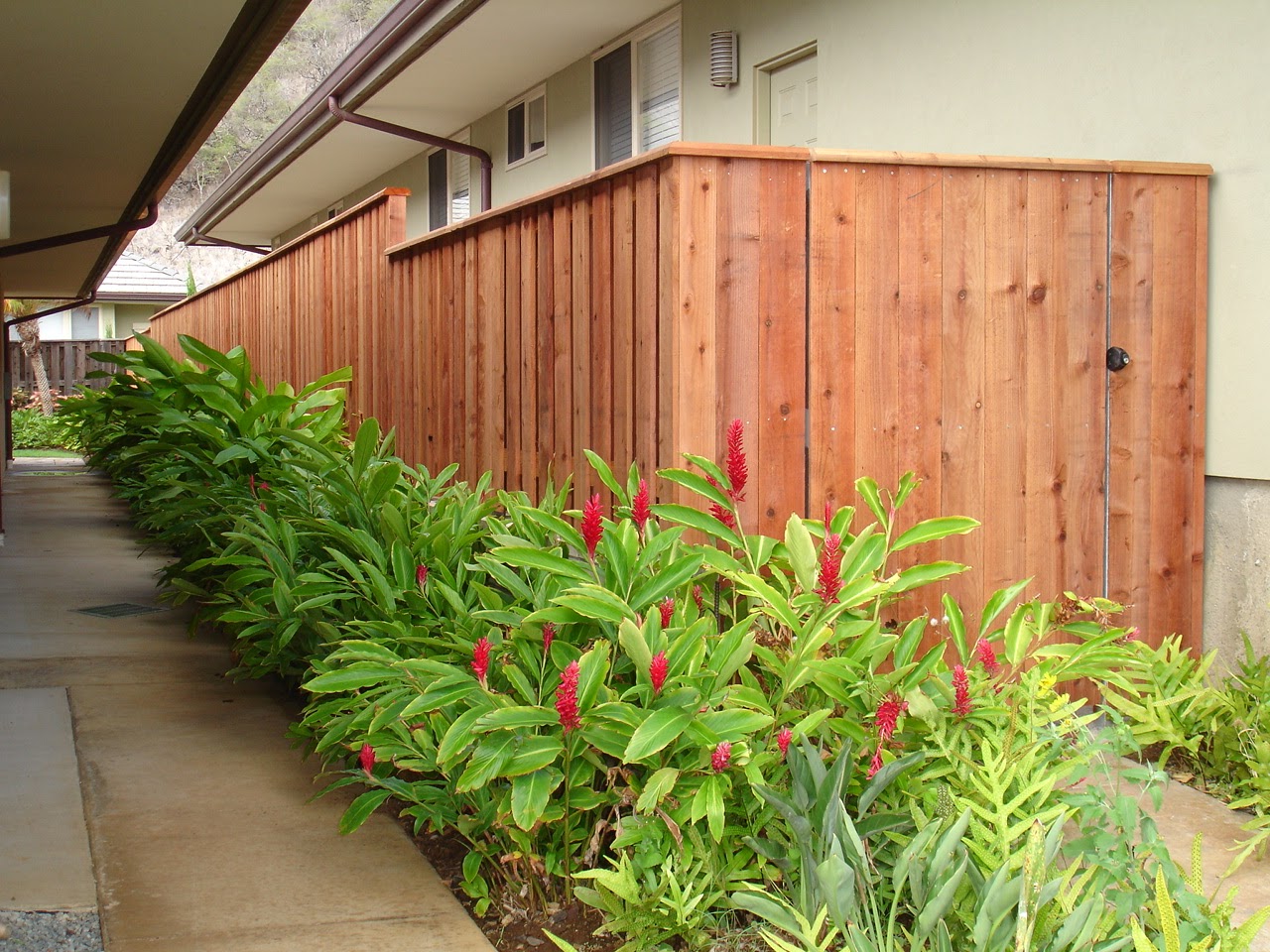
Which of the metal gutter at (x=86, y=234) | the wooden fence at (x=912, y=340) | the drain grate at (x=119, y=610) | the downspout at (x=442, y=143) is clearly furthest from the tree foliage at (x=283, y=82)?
the wooden fence at (x=912, y=340)

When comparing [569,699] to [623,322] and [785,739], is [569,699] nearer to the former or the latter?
[785,739]

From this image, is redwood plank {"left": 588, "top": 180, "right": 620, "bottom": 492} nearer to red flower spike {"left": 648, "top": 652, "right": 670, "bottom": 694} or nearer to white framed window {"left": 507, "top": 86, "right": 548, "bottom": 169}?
red flower spike {"left": 648, "top": 652, "right": 670, "bottom": 694}

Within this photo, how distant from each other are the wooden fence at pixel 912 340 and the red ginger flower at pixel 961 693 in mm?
1183

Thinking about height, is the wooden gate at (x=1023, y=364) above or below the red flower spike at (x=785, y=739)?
above

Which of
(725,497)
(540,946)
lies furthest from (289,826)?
(725,497)

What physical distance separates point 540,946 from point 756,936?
0.52 meters

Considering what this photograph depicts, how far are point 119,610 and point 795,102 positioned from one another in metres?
4.89

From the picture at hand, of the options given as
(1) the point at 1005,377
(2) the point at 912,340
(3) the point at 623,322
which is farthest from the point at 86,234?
(1) the point at 1005,377

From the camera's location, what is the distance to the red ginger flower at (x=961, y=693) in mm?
3039

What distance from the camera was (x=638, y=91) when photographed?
31.8 ft

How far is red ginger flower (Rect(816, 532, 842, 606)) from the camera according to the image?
10.1 feet

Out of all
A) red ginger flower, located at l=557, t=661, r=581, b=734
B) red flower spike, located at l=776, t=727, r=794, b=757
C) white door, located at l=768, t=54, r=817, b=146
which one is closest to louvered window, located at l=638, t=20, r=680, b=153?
white door, located at l=768, t=54, r=817, b=146

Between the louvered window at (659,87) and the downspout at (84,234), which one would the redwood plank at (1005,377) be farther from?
the downspout at (84,234)

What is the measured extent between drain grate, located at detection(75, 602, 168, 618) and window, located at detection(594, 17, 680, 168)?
4521 mm
